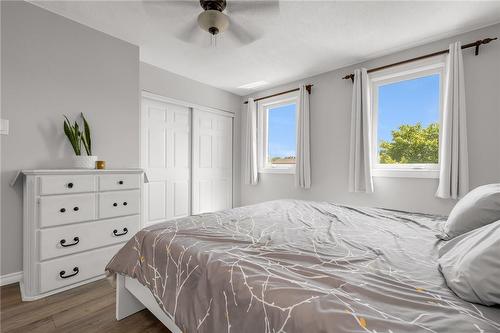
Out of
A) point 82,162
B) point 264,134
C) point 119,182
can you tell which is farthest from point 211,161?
point 82,162

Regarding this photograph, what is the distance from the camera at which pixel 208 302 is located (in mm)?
935

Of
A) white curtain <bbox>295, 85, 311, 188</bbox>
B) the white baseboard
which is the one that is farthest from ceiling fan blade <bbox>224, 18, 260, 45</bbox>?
the white baseboard

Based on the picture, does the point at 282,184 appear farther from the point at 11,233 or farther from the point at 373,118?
the point at 11,233

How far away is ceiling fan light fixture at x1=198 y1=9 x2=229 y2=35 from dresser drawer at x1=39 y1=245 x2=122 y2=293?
6.93ft

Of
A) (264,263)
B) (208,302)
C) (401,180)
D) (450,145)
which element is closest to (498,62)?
(450,145)

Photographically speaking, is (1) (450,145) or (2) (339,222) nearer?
(2) (339,222)

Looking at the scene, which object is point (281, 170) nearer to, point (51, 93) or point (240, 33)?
point (240, 33)

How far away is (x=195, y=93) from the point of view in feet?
12.4

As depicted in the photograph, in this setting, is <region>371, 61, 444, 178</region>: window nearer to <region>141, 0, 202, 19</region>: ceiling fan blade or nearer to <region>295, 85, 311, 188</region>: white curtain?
<region>295, 85, 311, 188</region>: white curtain

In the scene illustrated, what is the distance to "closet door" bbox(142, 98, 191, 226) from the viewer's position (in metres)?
3.30

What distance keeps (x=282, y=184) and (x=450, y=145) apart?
87.7 inches

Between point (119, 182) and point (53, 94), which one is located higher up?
point (53, 94)

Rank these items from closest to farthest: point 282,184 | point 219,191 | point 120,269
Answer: point 120,269, point 282,184, point 219,191

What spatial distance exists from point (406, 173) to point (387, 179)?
21 centimetres
